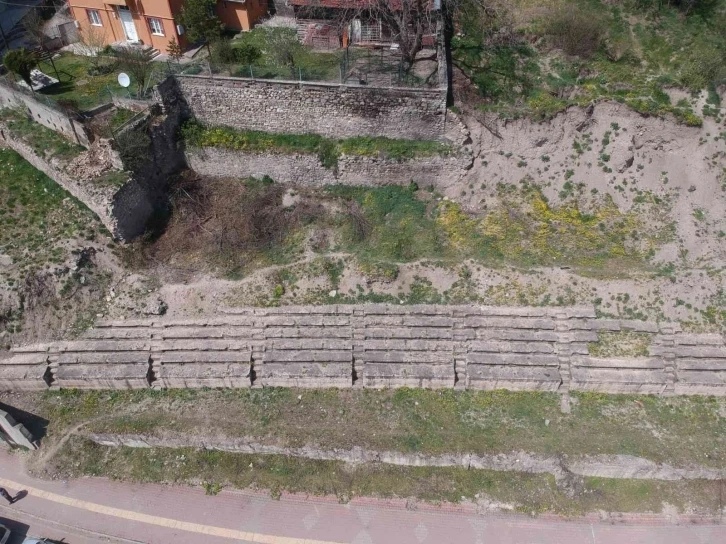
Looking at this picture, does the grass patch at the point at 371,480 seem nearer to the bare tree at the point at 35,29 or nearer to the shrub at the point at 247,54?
the shrub at the point at 247,54

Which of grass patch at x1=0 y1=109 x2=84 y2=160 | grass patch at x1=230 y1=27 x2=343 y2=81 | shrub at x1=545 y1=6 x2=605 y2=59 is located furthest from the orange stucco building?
shrub at x1=545 y1=6 x2=605 y2=59

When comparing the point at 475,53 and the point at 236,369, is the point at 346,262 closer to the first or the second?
the point at 236,369

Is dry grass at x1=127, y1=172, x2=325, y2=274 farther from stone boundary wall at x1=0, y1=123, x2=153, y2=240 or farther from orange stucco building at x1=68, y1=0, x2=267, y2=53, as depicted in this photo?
orange stucco building at x1=68, y1=0, x2=267, y2=53

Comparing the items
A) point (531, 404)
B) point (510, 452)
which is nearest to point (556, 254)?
point (531, 404)

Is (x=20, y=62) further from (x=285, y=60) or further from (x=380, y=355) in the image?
(x=380, y=355)

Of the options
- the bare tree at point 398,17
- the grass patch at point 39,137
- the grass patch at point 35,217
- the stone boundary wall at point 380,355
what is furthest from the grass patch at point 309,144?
the stone boundary wall at point 380,355

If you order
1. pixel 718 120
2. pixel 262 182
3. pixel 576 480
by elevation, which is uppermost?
pixel 718 120

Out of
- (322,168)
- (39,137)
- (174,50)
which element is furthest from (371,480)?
(174,50)
